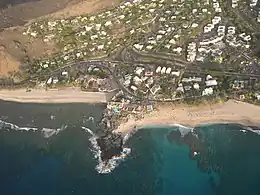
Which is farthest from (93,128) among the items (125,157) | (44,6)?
(44,6)

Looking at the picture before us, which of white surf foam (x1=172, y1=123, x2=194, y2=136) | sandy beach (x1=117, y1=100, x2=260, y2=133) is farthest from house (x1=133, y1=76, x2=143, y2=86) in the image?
white surf foam (x1=172, y1=123, x2=194, y2=136)

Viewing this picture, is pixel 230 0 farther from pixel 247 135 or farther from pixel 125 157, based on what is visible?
pixel 125 157

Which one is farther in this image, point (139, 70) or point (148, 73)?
point (139, 70)

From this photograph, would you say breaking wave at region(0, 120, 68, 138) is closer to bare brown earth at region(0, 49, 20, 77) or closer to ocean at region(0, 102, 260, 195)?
ocean at region(0, 102, 260, 195)

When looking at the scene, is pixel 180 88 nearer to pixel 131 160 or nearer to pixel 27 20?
pixel 131 160

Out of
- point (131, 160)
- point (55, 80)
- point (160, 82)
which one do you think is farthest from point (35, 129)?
point (160, 82)

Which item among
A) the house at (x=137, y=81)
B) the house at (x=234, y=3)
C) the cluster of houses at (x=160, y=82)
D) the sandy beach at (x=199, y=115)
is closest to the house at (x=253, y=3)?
the house at (x=234, y=3)
